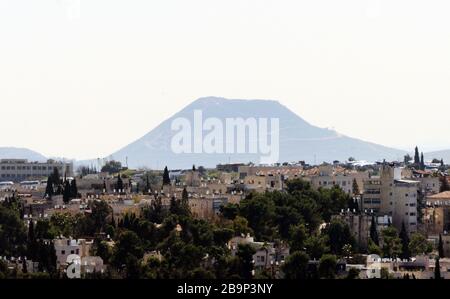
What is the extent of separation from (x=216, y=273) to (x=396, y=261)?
563 centimetres

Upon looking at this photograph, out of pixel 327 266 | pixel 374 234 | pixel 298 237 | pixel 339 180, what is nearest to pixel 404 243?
pixel 374 234

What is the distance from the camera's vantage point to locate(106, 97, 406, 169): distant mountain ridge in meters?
102

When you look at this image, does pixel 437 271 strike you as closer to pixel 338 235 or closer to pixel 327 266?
pixel 327 266

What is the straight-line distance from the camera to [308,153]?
12769 cm

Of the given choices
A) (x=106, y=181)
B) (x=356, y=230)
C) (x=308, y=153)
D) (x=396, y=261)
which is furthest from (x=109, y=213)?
(x=308, y=153)

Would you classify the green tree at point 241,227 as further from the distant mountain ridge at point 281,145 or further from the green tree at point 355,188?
the distant mountain ridge at point 281,145

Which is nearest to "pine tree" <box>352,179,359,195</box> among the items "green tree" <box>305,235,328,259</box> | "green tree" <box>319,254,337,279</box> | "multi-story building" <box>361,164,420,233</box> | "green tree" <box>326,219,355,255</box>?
"multi-story building" <box>361,164,420,233</box>

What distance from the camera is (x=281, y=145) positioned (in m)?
123

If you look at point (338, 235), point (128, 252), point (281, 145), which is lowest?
point (128, 252)

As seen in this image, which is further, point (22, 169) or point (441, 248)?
point (22, 169)

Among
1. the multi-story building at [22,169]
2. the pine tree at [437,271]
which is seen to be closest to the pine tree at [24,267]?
the pine tree at [437,271]

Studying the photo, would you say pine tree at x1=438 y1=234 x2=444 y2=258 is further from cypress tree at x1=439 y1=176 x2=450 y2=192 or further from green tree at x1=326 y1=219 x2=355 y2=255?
cypress tree at x1=439 y1=176 x2=450 y2=192
